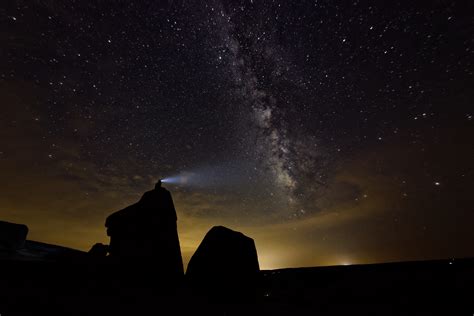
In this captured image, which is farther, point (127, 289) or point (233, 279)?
point (233, 279)

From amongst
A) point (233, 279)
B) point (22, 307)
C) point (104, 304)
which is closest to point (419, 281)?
point (233, 279)

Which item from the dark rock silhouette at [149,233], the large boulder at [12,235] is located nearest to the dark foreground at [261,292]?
the dark rock silhouette at [149,233]

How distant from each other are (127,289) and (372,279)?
3.00 metres

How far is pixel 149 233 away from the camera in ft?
17.0

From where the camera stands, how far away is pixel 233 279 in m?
3.44

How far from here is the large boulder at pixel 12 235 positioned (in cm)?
676

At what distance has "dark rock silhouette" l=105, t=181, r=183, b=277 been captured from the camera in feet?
15.7

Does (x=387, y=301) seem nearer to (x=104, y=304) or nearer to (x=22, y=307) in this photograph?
(x=104, y=304)

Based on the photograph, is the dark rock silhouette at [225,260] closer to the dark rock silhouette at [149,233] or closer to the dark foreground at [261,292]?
the dark foreground at [261,292]

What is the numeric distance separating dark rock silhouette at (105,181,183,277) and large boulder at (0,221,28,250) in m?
3.69

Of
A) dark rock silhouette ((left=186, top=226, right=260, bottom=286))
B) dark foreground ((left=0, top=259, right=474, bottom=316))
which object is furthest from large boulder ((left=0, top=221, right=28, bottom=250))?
dark rock silhouette ((left=186, top=226, right=260, bottom=286))

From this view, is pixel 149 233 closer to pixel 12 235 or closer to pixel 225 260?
pixel 225 260

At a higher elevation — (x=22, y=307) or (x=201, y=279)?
(x=201, y=279)

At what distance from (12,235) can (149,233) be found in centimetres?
490
